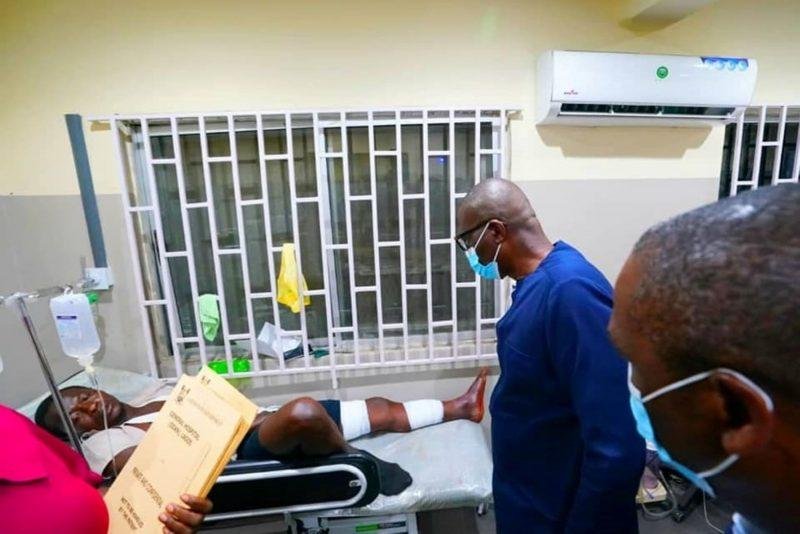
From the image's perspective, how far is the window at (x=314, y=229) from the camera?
1682 millimetres

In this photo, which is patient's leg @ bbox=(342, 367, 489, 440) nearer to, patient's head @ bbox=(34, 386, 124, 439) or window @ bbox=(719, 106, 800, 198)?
patient's head @ bbox=(34, 386, 124, 439)

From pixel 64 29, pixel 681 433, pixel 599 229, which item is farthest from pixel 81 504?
pixel 599 229

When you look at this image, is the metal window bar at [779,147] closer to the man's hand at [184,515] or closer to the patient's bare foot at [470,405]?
the patient's bare foot at [470,405]

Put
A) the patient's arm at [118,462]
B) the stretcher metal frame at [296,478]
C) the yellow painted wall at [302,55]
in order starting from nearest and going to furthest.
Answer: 1. the stretcher metal frame at [296,478]
2. the patient's arm at [118,462]
3. the yellow painted wall at [302,55]

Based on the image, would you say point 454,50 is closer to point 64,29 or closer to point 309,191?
point 309,191

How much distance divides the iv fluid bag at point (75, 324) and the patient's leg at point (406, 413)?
0.98 m

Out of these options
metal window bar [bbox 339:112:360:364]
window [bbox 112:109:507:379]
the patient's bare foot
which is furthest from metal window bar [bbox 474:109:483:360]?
metal window bar [bbox 339:112:360:364]

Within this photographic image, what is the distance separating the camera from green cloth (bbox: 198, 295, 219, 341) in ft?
5.76

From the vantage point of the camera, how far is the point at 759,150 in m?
1.82

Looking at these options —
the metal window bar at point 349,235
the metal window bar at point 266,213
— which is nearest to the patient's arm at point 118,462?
the metal window bar at point 266,213

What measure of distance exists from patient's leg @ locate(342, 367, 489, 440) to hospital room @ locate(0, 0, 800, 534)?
10 millimetres

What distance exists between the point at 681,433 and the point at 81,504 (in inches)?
45.3

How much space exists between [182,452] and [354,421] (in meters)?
0.87

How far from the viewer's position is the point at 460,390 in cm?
197
